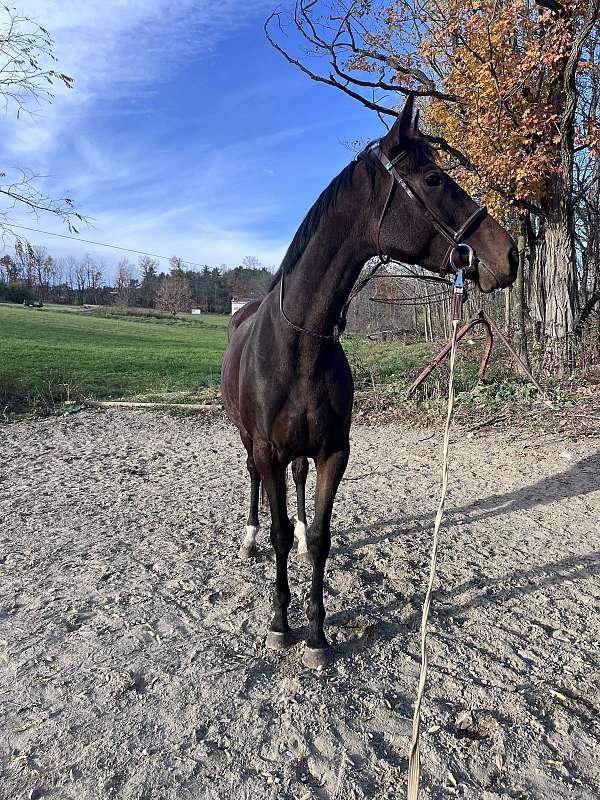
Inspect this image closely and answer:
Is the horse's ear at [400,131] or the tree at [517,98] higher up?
the tree at [517,98]

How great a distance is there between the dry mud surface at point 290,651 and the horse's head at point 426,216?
1979 millimetres

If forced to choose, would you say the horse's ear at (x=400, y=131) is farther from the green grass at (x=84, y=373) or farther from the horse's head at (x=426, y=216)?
the green grass at (x=84, y=373)

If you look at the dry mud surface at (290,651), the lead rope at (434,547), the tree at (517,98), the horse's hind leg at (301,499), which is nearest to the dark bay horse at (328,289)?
the lead rope at (434,547)

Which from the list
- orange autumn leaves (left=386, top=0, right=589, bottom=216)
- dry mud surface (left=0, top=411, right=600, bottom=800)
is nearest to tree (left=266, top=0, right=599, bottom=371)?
orange autumn leaves (left=386, top=0, right=589, bottom=216)

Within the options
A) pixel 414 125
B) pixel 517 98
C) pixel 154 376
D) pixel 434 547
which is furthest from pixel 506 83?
pixel 154 376

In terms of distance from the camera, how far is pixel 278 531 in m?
2.75

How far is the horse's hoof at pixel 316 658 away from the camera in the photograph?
2.53 metres

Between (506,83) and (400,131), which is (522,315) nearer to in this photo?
(506,83)

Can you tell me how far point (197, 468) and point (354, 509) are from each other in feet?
7.75

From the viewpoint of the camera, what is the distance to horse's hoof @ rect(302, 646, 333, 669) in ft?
8.31

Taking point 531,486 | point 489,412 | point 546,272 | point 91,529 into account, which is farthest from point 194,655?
point 546,272

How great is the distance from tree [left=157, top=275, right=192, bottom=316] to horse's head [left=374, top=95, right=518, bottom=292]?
7653 centimetres

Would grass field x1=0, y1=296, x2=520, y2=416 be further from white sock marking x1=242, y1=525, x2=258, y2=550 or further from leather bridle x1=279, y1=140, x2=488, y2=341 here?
leather bridle x1=279, y1=140, x2=488, y2=341

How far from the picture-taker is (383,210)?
2.14m
